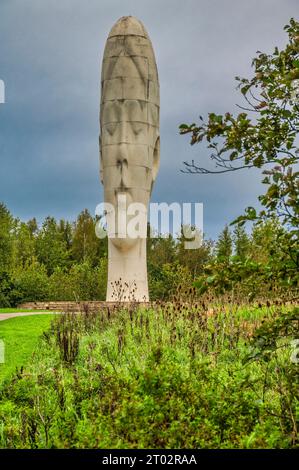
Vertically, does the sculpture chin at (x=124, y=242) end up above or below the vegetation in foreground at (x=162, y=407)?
above

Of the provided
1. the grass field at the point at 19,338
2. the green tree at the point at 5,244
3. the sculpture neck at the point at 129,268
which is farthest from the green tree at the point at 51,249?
the grass field at the point at 19,338

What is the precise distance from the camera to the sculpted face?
16312mm

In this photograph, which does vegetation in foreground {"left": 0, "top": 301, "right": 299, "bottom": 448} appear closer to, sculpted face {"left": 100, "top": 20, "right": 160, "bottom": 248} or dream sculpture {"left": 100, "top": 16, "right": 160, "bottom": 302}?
dream sculpture {"left": 100, "top": 16, "right": 160, "bottom": 302}

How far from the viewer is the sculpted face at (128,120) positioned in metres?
16.3

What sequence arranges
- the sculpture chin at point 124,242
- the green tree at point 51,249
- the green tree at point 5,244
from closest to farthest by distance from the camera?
the sculpture chin at point 124,242 < the green tree at point 5,244 < the green tree at point 51,249

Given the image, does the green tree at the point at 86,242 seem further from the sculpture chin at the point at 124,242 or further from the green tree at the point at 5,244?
the sculpture chin at the point at 124,242

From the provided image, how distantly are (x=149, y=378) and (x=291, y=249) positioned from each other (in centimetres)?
145

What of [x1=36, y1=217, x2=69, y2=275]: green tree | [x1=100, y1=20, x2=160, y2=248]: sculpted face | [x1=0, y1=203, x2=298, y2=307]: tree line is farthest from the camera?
[x1=36, y1=217, x2=69, y2=275]: green tree

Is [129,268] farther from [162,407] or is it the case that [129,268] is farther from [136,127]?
[162,407]

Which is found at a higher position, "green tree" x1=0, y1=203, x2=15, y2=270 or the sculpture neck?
"green tree" x1=0, y1=203, x2=15, y2=270

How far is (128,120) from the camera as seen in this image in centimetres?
1639

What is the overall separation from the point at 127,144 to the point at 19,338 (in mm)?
8113

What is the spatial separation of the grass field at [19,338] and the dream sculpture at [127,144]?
3.83 meters

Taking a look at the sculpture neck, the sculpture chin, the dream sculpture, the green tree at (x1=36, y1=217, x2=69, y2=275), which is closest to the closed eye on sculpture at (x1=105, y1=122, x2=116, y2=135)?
the dream sculpture
